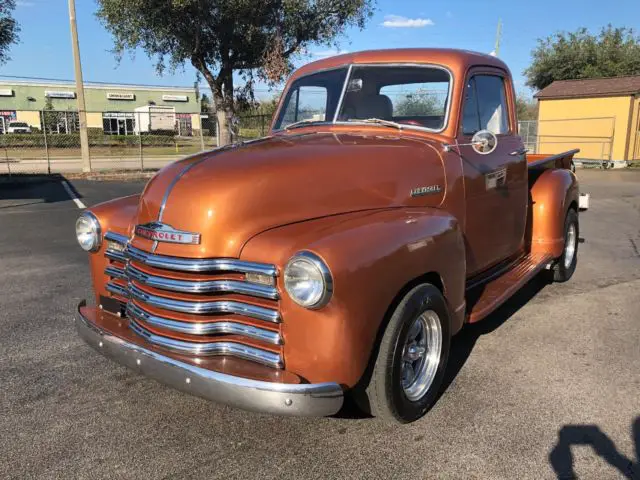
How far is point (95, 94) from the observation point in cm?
5194

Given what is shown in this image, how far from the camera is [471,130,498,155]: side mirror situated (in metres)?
3.63

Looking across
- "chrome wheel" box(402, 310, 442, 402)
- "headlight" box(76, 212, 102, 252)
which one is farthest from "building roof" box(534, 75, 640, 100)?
"headlight" box(76, 212, 102, 252)

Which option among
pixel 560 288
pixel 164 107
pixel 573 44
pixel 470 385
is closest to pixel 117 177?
pixel 560 288

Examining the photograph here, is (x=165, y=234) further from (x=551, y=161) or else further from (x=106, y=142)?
(x=106, y=142)

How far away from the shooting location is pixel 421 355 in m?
3.09

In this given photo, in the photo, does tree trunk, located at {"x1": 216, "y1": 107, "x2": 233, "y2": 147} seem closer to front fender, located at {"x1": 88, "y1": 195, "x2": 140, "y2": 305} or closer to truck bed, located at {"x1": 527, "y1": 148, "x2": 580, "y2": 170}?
truck bed, located at {"x1": 527, "y1": 148, "x2": 580, "y2": 170}

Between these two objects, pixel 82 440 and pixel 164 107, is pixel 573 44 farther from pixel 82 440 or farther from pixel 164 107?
pixel 164 107

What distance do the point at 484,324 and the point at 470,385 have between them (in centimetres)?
121

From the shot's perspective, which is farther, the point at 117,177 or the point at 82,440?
the point at 117,177

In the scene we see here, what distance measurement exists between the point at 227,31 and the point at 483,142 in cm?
1352

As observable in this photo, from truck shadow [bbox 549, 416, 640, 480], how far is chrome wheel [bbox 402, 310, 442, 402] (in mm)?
731

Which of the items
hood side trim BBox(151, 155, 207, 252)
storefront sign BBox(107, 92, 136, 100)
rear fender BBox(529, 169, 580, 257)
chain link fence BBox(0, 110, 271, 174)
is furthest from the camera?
storefront sign BBox(107, 92, 136, 100)

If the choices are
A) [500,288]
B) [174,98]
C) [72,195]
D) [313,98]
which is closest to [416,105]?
[313,98]

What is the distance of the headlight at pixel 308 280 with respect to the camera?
7.59 ft
